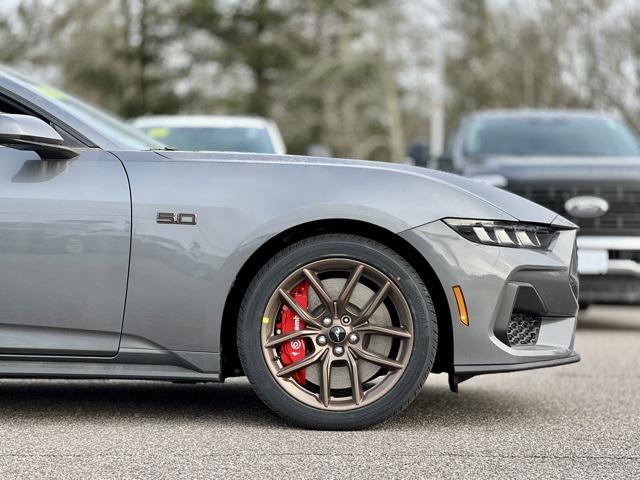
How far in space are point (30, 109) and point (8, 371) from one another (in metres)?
1.13

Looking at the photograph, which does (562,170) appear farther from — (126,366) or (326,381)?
(126,366)

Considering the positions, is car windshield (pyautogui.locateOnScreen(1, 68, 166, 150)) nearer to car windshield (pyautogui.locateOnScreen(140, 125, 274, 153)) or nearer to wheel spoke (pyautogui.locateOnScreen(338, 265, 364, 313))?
wheel spoke (pyautogui.locateOnScreen(338, 265, 364, 313))

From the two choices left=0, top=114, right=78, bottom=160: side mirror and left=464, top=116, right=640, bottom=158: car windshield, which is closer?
left=0, top=114, right=78, bottom=160: side mirror

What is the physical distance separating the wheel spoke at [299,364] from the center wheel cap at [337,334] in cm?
8

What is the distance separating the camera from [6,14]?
24266 millimetres

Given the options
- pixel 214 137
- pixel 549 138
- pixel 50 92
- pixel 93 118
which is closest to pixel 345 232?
pixel 93 118

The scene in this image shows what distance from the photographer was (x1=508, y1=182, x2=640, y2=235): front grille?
8977 millimetres

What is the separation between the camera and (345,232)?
4.66 metres

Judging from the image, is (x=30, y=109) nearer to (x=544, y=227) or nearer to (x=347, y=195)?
(x=347, y=195)

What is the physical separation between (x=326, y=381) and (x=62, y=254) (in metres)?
1.18

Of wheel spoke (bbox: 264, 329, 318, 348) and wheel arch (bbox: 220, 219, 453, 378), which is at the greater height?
wheel arch (bbox: 220, 219, 453, 378)

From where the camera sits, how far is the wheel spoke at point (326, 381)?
179 inches

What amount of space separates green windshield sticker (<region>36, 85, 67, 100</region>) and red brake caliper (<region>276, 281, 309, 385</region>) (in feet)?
4.82

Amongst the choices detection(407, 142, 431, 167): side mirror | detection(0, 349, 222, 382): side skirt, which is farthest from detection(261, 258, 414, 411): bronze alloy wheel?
detection(407, 142, 431, 167): side mirror
